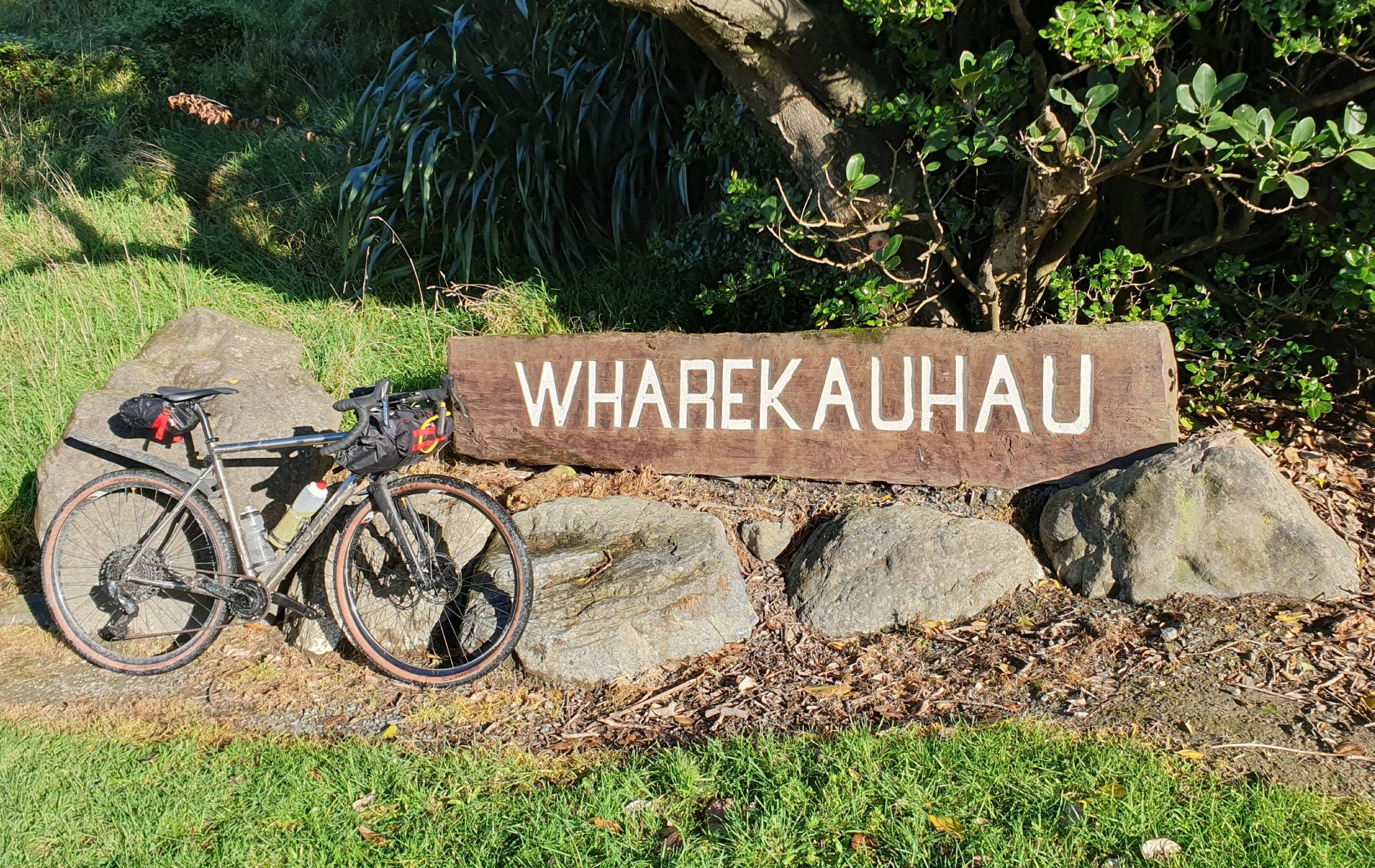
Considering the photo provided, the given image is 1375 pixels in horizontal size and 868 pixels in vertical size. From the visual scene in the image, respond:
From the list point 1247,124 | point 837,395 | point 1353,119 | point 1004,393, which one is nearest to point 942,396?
point 1004,393

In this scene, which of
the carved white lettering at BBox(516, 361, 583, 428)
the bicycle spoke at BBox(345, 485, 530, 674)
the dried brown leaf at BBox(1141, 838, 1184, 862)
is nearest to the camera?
the dried brown leaf at BBox(1141, 838, 1184, 862)

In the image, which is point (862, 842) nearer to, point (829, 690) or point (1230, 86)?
point (829, 690)

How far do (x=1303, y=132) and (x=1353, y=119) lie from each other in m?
0.17

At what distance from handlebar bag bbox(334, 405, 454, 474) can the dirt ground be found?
2.75 feet

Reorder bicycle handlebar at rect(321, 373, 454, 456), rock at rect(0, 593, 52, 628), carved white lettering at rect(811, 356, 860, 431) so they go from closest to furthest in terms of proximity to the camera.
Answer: bicycle handlebar at rect(321, 373, 454, 456)
carved white lettering at rect(811, 356, 860, 431)
rock at rect(0, 593, 52, 628)

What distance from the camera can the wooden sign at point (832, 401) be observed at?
4047 millimetres

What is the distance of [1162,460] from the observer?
12.5ft

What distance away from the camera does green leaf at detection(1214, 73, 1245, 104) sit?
3412 mm

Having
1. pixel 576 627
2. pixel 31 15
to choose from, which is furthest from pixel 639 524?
pixel 31 15

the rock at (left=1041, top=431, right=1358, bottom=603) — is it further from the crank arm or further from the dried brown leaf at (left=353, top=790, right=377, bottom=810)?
the crank arm

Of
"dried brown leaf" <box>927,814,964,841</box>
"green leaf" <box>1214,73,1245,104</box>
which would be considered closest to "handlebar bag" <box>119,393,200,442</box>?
"dried brown leaf" <box>927,814,964,841</box>

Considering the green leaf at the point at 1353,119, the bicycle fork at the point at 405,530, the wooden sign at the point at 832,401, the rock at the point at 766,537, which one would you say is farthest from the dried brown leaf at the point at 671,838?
the green leaf at the point at 1353,119

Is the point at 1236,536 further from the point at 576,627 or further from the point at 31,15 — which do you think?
the point at 31,15

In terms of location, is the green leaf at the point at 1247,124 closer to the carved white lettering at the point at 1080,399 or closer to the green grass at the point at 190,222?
the carved white lettering at the point at 1080,399
